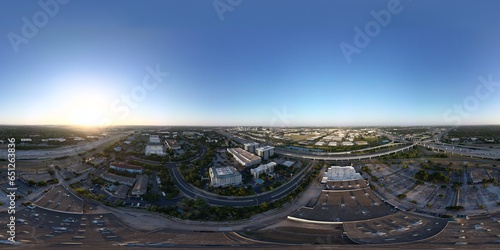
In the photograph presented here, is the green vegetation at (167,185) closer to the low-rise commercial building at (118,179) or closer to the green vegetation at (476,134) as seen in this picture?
the low-rise commercial building at (118,179)

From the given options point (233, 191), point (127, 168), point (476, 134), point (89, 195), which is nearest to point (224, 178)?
point (233, 191)

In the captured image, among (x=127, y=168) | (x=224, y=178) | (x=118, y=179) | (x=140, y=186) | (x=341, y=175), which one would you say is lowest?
(x=140, y=186)

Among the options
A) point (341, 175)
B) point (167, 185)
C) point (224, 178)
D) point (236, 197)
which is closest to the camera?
point (236, 197)

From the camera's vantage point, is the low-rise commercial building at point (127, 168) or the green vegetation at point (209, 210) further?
the low-rise commercial building at point (127, 168)

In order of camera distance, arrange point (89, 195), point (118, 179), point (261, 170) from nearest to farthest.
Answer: point (89, 195), point (118, 179), point (261, 170)

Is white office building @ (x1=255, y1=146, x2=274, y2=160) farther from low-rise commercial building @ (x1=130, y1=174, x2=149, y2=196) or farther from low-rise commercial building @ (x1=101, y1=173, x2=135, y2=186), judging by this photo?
low-rise commercial building @ (x1=101, y1=173, x2=135, y2=186)

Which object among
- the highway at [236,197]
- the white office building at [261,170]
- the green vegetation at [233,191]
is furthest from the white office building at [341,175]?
the green vegetation at [233,191]

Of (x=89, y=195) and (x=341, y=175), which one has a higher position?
(x=341, y=175)

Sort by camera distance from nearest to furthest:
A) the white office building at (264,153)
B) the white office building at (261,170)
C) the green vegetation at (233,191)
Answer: the green vegetation at (233,191), the white office building at (261,170), the white office building at (264,153)

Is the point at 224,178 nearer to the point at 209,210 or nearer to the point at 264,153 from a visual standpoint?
the point at 209,210

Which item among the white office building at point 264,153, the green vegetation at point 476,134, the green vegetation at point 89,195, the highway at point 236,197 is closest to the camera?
the green vegetation at point 89,195

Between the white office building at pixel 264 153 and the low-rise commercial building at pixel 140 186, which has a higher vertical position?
the white office building at pixel 264 153
